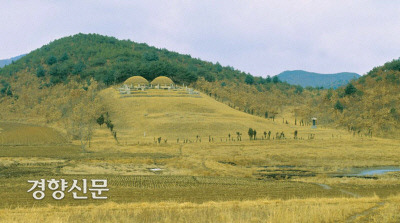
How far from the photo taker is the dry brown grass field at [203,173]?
18328mm

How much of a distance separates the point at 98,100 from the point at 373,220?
2805 inches

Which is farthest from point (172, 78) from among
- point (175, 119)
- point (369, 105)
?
point (369, 105)

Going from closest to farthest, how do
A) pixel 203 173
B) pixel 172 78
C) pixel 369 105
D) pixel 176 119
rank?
pixel 203 173 < pixel 176 119 < pixel 369 105 < pixel 172 78

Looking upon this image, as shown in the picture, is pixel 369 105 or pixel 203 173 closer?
pixel 203 173

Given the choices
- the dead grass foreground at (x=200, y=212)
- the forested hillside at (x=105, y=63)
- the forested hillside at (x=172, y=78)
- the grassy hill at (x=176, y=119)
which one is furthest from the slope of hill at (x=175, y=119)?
the dead grass foreground at (x=200, y=212)

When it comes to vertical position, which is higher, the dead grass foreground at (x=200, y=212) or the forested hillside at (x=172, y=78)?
the forested hillside at (x=172, y=78)

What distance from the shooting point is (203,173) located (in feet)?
106

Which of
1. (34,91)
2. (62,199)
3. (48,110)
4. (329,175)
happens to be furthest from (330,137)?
(34,91)

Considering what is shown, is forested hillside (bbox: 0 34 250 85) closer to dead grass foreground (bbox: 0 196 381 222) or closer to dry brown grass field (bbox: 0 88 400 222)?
dry brown grass field (bbox: 0 88 400 222)

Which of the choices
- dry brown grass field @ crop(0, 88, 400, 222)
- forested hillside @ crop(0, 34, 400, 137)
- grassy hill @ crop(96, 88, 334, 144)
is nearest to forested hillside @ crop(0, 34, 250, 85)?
forested hillside @ crop(0, 34, 400, 137)

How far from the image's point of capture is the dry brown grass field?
60.1ft

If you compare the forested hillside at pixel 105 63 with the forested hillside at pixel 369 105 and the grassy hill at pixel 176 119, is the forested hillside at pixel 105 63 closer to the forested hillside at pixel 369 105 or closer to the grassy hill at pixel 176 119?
the grassy hill at pixel 176 119

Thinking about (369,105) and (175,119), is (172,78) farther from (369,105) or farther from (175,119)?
(369,105)

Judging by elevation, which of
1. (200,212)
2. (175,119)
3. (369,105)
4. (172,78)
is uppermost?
(172,78)
